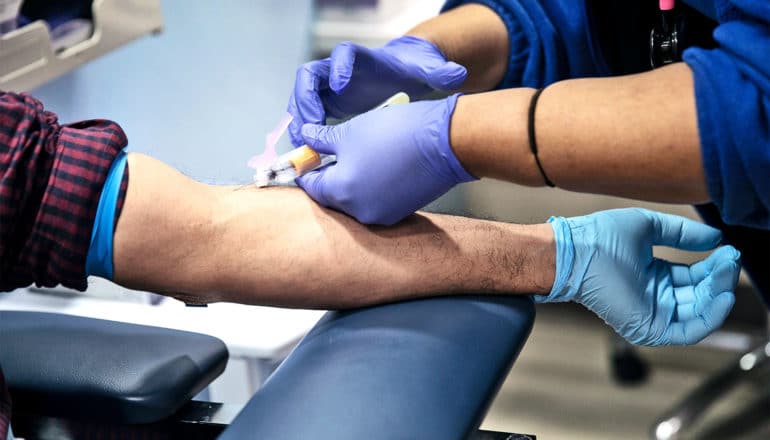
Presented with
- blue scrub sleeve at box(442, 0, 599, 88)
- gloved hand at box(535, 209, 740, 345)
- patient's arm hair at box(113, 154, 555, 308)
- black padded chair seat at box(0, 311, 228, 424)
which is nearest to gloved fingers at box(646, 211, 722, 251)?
gloved hand at box(535, 209, 740, 345)

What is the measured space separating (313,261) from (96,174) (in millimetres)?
255

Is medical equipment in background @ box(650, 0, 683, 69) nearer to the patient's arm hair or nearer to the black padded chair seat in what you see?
the patient's arm hair

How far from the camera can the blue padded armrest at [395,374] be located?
0.76 m

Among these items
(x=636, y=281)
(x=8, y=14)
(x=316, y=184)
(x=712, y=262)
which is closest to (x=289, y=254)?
(x=316, y=184)

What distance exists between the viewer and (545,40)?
1287mm

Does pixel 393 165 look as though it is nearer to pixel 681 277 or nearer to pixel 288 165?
pixel 288 165

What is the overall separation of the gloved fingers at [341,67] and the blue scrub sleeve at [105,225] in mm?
287

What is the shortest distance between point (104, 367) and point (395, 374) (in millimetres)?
374

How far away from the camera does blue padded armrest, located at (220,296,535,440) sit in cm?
76

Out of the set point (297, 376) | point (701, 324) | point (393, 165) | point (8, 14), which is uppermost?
point (8, 14)

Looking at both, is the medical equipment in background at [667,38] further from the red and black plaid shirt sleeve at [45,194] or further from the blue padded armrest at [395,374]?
the red and black plaid shirt sleeve at [45,194]

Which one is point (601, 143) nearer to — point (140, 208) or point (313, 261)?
point (313, 261)

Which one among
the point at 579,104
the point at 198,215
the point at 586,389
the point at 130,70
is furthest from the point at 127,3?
the point at 586,389

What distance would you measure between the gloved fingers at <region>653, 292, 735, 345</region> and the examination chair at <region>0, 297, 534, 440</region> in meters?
0.20
